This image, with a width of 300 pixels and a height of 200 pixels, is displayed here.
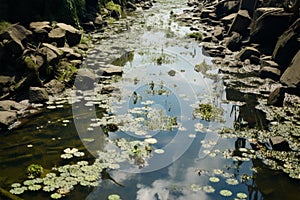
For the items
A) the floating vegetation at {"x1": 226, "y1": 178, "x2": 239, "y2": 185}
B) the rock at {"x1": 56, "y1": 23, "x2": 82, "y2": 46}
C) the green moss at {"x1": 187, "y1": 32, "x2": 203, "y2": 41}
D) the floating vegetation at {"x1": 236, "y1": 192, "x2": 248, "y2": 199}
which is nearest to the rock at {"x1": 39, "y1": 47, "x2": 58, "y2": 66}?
the rock at {"x1": 56, "y1": 23, "x2": 82, "y2": 46}

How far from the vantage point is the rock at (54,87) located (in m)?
11.6

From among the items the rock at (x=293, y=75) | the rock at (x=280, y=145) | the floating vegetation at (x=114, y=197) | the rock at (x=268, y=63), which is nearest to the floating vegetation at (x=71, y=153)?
the floating vegetation at (x=114, y=197)

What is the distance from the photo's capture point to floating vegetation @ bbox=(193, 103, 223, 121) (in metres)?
10.3

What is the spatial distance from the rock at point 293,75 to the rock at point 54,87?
8262 mm

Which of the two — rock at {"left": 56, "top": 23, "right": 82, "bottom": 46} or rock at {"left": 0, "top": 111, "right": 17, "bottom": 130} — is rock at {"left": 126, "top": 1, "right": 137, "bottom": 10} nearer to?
rock at {"left": 56, "top": 23, "right": 82, "bottom": 46}

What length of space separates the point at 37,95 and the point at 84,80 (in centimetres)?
216

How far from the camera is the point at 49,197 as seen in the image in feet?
21.8

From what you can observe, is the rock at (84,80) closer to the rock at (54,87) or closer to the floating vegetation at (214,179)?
the rock at (54,87)

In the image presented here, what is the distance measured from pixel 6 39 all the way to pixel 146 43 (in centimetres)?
963

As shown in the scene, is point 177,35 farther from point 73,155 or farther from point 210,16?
point 73,155

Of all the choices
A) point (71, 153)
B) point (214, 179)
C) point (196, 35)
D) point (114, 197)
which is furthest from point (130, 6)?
point (114, 197)

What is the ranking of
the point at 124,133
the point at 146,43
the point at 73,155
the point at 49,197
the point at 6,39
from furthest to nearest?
the point at 146,43
the point at 6,39
the point at 124,133
the point at 73,155
the point at 49,197

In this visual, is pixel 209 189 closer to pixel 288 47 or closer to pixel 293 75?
pixel 293 75

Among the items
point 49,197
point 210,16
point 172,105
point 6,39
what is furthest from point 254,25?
point 49,197
